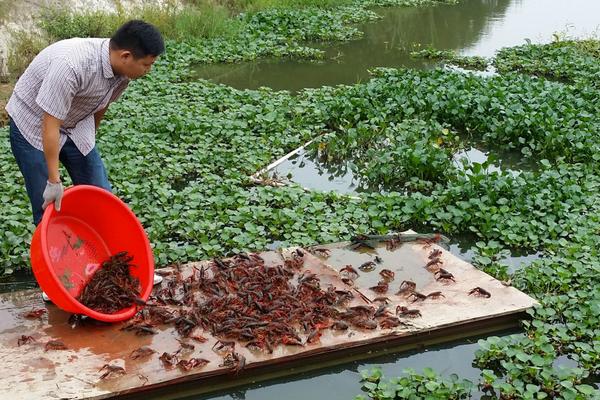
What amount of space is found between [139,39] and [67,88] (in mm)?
478

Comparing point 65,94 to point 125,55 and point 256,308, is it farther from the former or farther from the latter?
point 256,308

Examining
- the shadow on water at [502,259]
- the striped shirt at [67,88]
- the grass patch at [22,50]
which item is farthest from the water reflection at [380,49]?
the striped shirt at [67,88]

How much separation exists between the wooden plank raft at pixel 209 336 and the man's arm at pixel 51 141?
0.93 meters

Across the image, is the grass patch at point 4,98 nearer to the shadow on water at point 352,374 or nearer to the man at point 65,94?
the man at point 65,94

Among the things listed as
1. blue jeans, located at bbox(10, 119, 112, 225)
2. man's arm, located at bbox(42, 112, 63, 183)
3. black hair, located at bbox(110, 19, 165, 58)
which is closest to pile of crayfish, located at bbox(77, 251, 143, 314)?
blue jeans, located at bbox(10, 119, 112, 225)

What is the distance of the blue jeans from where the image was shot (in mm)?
4402

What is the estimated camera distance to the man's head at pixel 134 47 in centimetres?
405

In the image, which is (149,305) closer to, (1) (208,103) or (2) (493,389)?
(2) (493,389)

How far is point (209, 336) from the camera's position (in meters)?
4.36

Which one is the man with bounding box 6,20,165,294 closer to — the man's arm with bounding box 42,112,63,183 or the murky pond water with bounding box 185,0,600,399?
the man's arm with bounding box 42,112,63,183

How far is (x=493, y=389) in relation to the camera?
166 inches

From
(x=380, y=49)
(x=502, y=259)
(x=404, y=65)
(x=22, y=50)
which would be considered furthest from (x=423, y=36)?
(x=502, y=259)

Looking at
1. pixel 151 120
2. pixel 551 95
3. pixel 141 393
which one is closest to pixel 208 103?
pixel 151 120

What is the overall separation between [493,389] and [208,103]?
606cm
